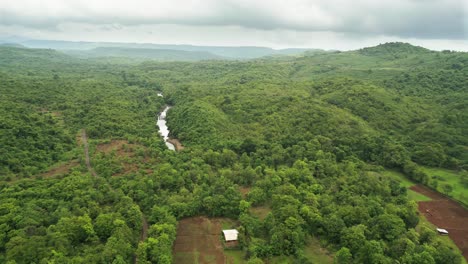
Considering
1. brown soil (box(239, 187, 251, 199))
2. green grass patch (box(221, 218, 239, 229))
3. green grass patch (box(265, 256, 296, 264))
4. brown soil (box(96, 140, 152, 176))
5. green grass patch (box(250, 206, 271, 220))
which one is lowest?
green grass patch (box(221, 218, 239, 229))

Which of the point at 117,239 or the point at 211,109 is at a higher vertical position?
the point at 211,109

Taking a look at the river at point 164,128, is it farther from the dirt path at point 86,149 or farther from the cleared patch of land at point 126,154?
the dirt path at point 86,149

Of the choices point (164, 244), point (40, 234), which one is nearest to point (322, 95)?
point (164, 244)

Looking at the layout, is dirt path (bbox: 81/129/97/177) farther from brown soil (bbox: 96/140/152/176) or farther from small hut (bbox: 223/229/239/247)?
small hut (bbox: 223/229/239/247)

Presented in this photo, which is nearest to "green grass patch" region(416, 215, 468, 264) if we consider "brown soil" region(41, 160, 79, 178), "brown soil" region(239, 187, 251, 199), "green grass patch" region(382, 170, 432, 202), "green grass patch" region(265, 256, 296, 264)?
"green grass patch" region(382, 170, 432, 202)

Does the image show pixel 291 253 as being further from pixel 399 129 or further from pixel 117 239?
pixel 399 129

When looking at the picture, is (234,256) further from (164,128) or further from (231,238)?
(164,128)

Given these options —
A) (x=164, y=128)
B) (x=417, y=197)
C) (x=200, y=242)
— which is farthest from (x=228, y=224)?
(x=164, y=128)
